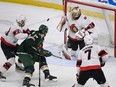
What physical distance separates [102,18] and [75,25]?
837mm

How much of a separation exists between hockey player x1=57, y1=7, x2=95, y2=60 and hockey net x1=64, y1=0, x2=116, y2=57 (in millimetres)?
247

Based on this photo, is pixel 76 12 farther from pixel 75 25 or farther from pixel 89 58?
pixel 89 58

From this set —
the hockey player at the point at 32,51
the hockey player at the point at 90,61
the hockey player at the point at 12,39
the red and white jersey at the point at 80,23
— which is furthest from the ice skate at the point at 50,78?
the red and white jersey at the point at 80,23

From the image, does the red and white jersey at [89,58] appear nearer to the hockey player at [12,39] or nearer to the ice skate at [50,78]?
the ice skate at [50,78]

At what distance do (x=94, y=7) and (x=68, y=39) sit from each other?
1.77 ft

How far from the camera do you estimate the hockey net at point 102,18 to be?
538 centimetres

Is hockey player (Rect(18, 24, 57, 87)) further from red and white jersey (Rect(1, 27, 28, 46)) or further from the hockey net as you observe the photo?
the hockey net

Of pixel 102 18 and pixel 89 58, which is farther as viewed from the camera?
pixel 102 18

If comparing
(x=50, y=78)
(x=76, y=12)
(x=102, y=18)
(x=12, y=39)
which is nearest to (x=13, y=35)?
(x=12, y=39)

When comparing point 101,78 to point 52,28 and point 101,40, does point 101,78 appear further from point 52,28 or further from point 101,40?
point 52,28

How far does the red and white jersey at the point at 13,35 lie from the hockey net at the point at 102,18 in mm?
1109

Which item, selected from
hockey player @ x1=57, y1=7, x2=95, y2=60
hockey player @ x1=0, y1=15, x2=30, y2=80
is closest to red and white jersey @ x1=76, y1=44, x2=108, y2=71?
hockey player @ x1=0, y1=15, x2=30, y2=80

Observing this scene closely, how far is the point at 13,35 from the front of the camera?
460cm

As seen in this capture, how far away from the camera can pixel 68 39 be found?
5.33 metres
